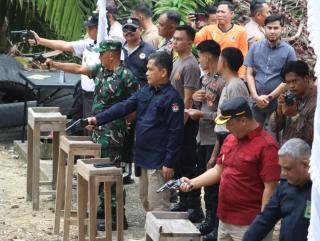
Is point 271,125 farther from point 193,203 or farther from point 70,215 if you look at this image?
point 70,215

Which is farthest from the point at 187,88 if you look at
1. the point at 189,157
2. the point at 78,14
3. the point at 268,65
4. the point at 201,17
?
the point at 78,14

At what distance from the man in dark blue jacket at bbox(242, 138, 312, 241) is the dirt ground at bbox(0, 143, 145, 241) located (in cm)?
326

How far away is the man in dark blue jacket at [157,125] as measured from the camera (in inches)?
305

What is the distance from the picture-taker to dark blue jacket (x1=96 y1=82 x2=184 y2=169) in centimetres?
775

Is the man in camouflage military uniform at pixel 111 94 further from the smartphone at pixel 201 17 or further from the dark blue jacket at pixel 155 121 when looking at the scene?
the smartphone at pixel 201 17

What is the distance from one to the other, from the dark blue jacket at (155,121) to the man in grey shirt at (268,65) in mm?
923

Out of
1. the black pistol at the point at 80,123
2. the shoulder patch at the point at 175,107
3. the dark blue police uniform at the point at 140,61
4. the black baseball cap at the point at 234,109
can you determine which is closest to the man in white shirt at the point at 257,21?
the dark blue police uniform at the point at 140,61

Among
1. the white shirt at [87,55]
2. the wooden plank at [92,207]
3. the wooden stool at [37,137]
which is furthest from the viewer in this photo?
the white shirt at [87,55]

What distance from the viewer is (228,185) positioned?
20.2 feet

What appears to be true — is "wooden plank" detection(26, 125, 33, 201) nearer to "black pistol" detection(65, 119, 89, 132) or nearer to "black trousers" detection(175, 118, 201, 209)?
"black pistol" detection(65, 119, 89, 132)

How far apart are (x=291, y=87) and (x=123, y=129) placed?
222 cm

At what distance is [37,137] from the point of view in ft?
31.0

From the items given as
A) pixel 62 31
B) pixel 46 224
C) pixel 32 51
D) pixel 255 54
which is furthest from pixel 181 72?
pixel 32 51

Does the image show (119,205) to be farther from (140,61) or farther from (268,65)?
(140,61)
